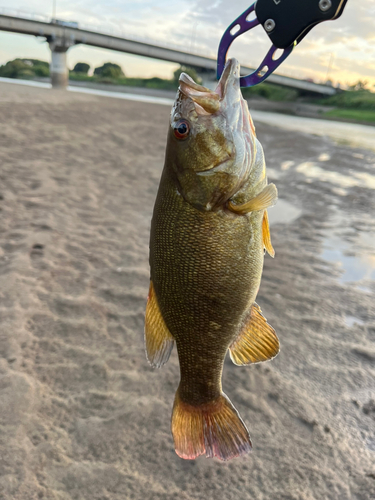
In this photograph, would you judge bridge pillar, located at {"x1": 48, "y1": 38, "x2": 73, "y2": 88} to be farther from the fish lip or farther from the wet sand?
the fish lip

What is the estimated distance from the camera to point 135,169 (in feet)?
33.2

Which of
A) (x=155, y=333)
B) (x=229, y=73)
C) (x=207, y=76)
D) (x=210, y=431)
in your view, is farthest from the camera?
(x=207, y=76)

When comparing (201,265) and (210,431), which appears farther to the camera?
(210,431)

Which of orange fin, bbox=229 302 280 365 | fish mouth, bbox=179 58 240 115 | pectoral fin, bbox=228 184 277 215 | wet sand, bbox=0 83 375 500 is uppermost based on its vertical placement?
fish mouth, bbox=179 58 240 115

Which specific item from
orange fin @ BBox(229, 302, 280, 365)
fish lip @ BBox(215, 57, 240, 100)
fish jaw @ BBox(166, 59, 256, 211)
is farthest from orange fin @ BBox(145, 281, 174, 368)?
fish lip @ BBox(215, 57, 240, 100)

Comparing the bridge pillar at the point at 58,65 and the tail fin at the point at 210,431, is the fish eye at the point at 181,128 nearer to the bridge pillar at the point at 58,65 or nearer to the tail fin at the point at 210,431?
the tail fin at the point at 210,431

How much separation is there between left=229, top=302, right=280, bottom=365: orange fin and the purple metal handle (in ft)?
3.40

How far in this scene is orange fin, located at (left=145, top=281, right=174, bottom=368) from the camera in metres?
1.74

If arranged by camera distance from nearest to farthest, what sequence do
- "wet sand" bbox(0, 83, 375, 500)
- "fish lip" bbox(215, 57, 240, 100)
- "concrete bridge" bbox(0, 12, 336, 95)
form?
"fish lip" bbox(215, 57, 240, 100) < "wet sand" bbox(0, 83, 375, 500) < "concrete bridge" bbox(0, 12, 336, 95)

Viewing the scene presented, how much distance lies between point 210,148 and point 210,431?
1.41 m

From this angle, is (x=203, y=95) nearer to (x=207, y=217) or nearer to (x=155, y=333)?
(x=207, y=217)

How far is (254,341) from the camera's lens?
73.2 inches

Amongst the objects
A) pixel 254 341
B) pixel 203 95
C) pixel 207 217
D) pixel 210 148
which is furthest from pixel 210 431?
pixel 203 95

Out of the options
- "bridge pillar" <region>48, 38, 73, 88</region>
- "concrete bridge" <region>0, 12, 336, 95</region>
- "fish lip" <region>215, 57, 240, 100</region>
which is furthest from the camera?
"bridge pillar" <region>48, 38, 73, 88</region>
